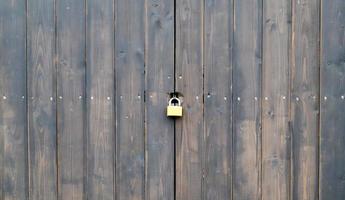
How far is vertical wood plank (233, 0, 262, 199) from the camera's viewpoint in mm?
1674

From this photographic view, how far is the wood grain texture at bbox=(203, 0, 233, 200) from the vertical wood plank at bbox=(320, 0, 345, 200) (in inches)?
14.4

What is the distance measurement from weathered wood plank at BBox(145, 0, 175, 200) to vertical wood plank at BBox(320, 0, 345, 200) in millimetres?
598

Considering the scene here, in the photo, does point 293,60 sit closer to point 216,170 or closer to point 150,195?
point 216,170

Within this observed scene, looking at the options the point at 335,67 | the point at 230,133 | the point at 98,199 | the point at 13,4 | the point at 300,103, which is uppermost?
the point at 13,4

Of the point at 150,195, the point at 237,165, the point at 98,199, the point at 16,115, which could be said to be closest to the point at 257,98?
the point at 237,165

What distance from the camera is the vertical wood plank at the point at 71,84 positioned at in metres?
1.70

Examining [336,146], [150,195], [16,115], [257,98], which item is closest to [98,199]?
[150,195]

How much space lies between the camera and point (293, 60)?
1.67 meters

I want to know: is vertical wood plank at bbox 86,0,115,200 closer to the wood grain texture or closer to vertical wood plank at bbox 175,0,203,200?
vertical wood plank at bbox 175,0,203,200

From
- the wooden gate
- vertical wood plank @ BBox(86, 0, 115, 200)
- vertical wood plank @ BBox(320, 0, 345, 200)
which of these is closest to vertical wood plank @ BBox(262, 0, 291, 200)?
the wooden gate

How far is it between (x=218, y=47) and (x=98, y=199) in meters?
0.78

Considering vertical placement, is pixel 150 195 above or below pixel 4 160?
below

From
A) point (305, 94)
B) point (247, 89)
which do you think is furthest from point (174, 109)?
point (305, 94)

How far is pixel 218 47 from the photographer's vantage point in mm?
1678
